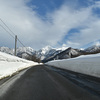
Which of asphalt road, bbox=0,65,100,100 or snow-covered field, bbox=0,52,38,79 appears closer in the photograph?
asphalt road, bbox=0,65,100,100

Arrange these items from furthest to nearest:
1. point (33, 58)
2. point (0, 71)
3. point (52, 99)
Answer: point (33, 58), point (0, 71), point (52, 99)

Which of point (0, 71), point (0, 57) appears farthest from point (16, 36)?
point (0, 71)

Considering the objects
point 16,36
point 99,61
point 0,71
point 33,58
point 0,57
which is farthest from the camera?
point 33,58

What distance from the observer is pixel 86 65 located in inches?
431

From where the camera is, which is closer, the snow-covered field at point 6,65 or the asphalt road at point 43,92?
the asphalt road at point 43,92

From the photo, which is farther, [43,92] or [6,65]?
[6,65]

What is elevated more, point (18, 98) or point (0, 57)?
point (0, 57)

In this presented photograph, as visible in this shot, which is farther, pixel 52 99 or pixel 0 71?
pixel 0 71

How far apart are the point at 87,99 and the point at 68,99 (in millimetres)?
682

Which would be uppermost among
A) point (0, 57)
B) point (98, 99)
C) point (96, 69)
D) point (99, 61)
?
point (0, 57)

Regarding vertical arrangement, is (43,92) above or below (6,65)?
below

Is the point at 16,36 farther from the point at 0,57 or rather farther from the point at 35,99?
the point at 35,99

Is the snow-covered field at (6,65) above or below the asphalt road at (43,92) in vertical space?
above

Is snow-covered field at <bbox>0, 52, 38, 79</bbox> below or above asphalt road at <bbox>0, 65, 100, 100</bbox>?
above
